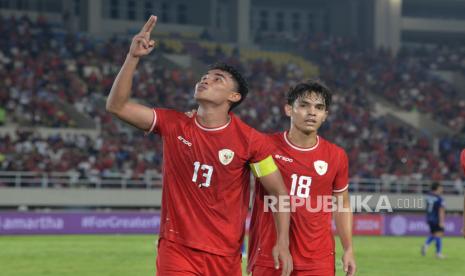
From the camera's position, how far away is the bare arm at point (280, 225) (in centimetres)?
746

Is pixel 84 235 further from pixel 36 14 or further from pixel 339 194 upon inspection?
pixel 339 194

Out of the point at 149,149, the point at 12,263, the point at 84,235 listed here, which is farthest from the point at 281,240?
the point at 149,149

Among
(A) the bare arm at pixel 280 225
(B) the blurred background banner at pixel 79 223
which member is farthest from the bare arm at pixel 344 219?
(B) the blurred background banner at pixel 79 223

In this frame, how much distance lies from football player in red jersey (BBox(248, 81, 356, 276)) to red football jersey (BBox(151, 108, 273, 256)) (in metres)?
0.94

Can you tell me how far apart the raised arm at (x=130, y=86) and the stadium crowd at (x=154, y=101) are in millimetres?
25919

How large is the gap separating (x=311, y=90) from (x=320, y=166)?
0.69 m

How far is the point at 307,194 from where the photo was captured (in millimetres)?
8578

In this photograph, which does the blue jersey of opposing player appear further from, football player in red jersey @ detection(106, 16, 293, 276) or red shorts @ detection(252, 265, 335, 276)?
football player in red jersey @ detection(106, 16, 293, 276)

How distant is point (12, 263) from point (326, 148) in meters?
12.4

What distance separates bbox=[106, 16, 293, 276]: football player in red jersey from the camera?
292 inches

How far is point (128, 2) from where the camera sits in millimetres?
53594

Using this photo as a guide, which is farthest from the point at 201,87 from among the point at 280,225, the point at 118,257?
the point at 118,257

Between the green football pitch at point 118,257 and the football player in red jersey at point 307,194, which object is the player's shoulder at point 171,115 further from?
the green football pitch at point 118,257

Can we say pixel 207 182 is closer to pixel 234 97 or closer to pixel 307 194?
pixel 234 97
